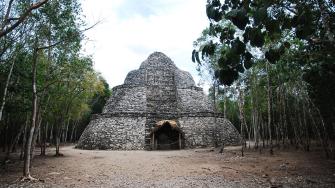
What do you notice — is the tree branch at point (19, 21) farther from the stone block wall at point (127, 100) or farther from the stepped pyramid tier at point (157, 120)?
the stone block wall at point (127, 100)

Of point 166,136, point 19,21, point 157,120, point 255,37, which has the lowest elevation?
point 166,136

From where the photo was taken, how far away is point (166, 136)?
72.2 ft

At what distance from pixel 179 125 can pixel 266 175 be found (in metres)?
14.7

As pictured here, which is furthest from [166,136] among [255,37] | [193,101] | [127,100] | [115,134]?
[255,37]

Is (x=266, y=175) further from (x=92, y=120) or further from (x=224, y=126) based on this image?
(x=92, y=120)

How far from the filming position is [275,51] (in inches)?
85.9

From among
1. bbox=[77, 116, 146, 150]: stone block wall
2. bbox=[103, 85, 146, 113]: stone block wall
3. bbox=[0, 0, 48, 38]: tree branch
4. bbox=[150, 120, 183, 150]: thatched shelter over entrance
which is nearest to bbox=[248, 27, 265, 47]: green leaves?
bbox=[0, 0, 48, 38]: tree branch

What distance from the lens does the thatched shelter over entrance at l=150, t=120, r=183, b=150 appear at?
21.0 metres

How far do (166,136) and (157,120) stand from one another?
2.18m

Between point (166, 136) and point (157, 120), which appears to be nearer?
point (166, 136)

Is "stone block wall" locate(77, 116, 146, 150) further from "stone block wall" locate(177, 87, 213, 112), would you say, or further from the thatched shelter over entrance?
"stone block wall" locate(177, 87, 213, 112)

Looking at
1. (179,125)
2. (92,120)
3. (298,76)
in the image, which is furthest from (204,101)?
(298,76)

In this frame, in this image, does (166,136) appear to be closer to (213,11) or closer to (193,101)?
(193,101)


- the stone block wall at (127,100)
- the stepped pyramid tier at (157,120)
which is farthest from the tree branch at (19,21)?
the stone block wall at (127,100)
